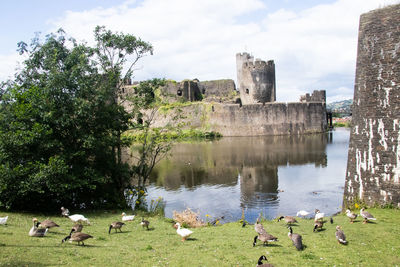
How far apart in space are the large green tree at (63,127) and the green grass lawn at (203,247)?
2.03 metres

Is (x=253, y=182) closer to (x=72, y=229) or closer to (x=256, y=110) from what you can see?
(x=72, y=229)

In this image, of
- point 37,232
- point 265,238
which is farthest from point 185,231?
point 37,232

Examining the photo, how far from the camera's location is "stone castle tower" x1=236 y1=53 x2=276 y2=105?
56.8 metres

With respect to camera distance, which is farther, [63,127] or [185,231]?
[63,127]

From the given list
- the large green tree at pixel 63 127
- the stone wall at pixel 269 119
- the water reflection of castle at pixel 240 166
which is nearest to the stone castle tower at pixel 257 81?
the stone wall at pixel 269 119

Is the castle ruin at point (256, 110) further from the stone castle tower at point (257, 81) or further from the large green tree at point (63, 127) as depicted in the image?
the large green tree at point (63, 127)

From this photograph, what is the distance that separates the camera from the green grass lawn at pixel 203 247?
335 inches

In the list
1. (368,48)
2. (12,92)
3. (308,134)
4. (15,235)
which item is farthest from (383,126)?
(308,134)

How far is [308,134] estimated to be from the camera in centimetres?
5394

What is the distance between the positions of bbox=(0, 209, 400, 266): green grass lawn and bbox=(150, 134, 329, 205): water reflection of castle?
7.77 m

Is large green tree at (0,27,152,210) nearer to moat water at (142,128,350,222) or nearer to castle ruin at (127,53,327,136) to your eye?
moat water at (142,128,350,222)

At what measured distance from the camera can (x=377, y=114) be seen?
13.4m

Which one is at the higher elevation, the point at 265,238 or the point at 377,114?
the point at 377,114

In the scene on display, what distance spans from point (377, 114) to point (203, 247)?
8099 mm
